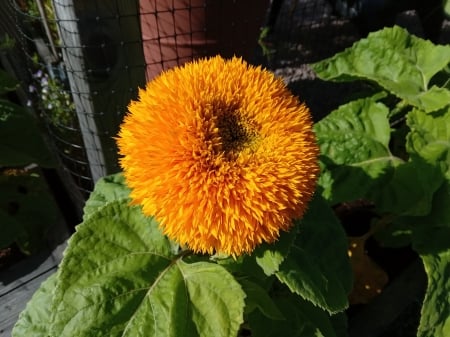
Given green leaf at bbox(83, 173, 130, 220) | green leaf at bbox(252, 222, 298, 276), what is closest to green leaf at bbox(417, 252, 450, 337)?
green leaf at bbox(252, 222, 298, 276)

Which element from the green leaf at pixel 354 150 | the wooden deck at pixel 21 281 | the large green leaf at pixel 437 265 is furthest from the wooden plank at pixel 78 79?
the large green leaf at pixel 437 265

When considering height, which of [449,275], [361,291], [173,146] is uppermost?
[173,146]

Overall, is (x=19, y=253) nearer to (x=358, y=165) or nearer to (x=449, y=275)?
(x=358, y=165)

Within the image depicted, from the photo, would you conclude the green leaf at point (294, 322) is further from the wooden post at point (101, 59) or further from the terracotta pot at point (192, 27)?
the terracotta pot at point (192, 27)

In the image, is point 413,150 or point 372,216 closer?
point 413,150

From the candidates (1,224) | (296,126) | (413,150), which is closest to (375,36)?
(413,150)

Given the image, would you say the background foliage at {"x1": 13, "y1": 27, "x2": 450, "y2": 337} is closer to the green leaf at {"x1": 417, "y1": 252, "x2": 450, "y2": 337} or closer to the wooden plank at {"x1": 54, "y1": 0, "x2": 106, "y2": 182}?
the green leaf at {"x1": 417, "y1": 252, "x2": 450, "y2": 337}
